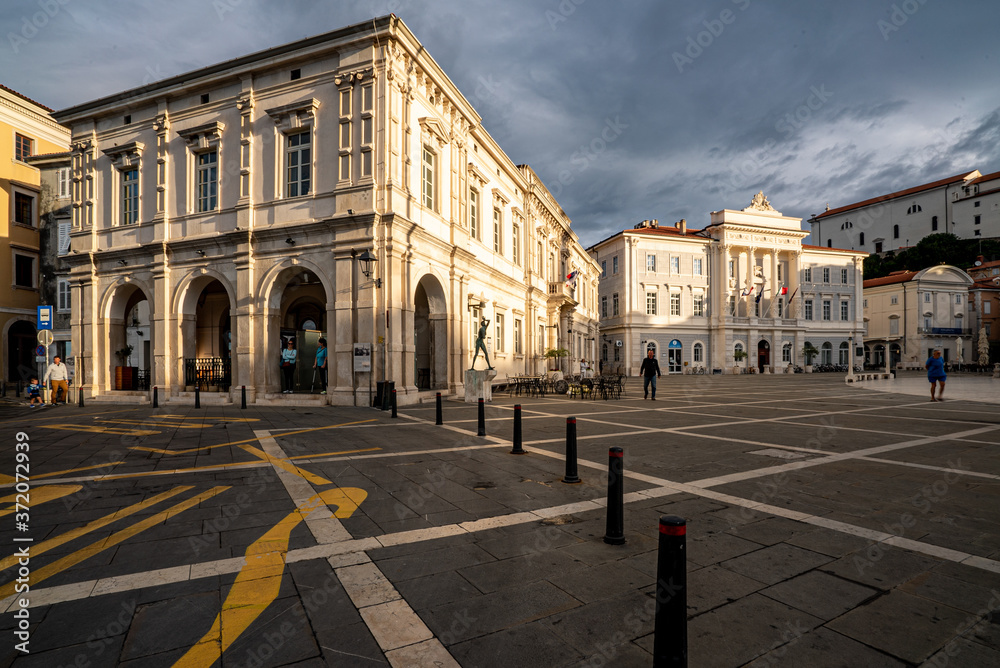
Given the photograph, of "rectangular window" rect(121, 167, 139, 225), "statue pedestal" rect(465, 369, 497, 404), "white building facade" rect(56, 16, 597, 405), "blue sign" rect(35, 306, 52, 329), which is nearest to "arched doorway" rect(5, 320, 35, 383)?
"white building facade" rect(56, 16, 597, 405)

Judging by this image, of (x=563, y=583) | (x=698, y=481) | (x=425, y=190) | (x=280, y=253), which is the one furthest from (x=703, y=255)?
(x=563, y=583)

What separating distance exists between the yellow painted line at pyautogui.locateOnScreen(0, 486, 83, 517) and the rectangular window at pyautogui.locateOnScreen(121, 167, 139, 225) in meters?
19.8

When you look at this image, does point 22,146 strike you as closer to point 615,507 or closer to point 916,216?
point 615,507

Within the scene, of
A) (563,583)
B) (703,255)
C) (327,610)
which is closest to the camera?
(327,610)

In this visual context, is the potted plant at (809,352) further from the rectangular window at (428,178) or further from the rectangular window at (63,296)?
the rectangular window at (63,296)

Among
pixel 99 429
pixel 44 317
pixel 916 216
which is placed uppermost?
pixel 916 216

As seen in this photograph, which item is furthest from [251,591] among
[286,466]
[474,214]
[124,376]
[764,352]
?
[764,352]

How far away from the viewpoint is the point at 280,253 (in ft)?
57.8

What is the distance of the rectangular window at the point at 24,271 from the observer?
98.6ft

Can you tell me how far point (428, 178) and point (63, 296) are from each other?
28.4m

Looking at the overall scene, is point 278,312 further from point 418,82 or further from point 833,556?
point 833,556

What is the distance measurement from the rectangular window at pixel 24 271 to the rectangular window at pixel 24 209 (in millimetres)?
2184

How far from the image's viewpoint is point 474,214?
23547mm

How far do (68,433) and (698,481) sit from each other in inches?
507
